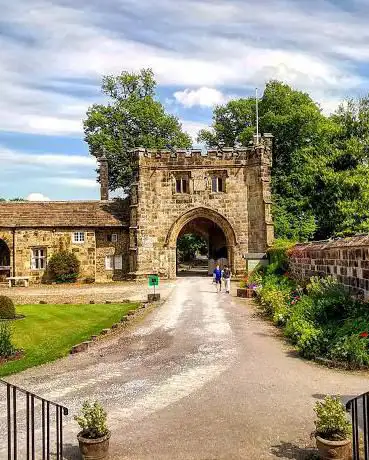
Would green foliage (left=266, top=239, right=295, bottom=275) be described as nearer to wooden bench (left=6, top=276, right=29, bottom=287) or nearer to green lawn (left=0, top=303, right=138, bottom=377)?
green lawn (left=0, top=303, right=138, bottom=377)

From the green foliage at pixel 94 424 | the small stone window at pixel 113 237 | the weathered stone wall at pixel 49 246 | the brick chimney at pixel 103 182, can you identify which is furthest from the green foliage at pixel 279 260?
the green foliage at pixel 94 424

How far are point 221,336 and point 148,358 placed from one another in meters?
3.07

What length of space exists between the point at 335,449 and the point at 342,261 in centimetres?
939

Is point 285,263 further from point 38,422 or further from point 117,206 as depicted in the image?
point 38,422

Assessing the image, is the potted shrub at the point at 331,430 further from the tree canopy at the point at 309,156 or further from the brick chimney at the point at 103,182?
the brick chimney at the point at 103,182

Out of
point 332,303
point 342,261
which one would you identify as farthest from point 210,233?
point 332,303

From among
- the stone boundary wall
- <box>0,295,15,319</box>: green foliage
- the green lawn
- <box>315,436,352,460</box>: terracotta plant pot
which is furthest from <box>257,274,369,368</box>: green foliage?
<box>0,295,15,319</box>: green foliage

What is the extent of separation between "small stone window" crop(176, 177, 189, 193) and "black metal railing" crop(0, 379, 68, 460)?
1083 inches

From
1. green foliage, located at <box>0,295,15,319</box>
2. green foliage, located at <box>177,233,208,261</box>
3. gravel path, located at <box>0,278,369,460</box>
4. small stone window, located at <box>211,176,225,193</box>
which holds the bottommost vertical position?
gravel path, located at <box>0,278,369,460</box>

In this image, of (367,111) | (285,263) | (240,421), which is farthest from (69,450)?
(367,111)

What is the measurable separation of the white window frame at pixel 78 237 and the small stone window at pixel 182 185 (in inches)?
310

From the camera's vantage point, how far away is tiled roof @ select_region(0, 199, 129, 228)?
3534cm

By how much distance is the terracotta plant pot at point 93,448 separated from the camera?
6473mm

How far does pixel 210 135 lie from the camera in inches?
2020
